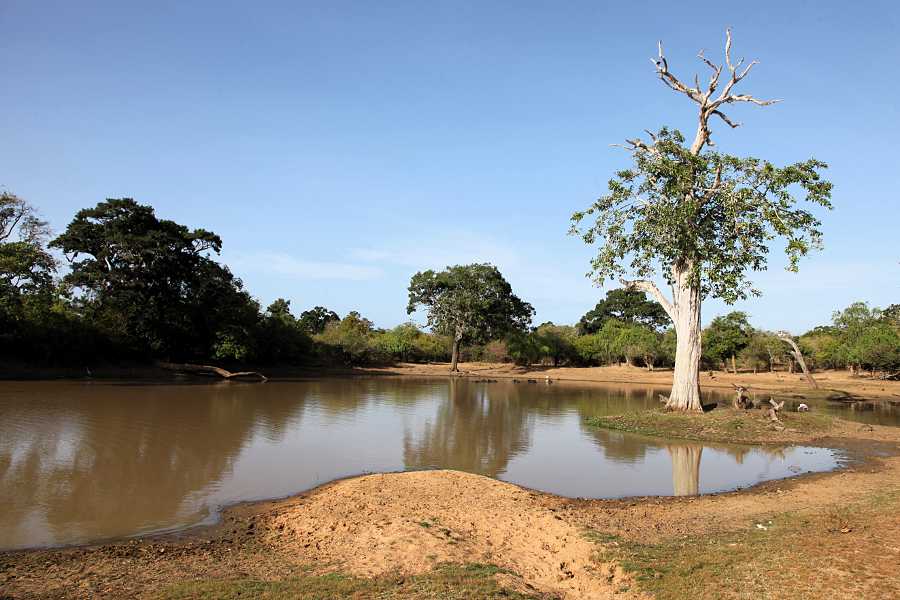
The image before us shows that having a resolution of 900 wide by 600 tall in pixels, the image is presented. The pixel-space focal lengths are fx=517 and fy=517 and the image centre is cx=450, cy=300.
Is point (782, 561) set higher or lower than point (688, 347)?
lower

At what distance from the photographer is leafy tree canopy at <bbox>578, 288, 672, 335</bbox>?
6800cm

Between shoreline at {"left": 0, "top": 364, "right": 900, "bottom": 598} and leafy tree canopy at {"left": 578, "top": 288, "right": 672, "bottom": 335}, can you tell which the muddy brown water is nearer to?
shoreline at {"left": 0, "top": 364, "right": 900, "bottom": 598}

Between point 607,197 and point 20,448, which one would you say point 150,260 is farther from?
point 607,197

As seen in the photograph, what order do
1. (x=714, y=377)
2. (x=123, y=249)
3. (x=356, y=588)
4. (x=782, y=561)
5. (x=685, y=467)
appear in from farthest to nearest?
1. (x=714, y=377)
2. (x=123, y=249)
3. (x=685, y=467)
4. (x=782, y=561)
5. (x=356, y=588)

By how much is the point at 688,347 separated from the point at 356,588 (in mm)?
17336

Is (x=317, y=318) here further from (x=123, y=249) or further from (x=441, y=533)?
(x=441, y=533)

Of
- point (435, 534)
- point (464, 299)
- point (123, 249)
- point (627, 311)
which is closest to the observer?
point (435, 534)

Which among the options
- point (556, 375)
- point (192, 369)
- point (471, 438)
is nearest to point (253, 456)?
point (471, 438)

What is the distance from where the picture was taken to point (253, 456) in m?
12.2

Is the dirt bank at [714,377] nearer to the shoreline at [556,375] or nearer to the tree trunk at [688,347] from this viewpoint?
the shoreline at [556,375]

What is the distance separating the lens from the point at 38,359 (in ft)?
97.1

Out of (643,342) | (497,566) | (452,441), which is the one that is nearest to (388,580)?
(497,566)

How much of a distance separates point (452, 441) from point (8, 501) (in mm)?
9968

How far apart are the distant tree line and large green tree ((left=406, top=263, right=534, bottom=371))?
4.5 inches
